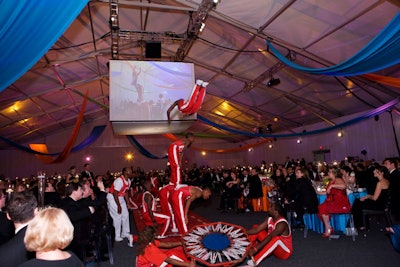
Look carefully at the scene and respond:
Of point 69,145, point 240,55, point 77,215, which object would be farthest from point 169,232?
point 69,145

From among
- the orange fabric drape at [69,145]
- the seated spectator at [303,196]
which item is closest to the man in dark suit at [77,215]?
the seated spectator at [303,196]

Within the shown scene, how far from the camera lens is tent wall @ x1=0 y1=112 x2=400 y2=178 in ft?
33.4

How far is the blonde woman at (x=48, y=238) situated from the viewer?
1.27 meters

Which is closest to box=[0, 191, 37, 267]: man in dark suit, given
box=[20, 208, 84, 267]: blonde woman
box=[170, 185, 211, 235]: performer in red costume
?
box=[20, 208, 84, 267]: blonde woman

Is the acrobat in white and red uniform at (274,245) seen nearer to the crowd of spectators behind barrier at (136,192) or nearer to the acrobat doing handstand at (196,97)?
the crowd of spectators behind barrier at (136,192)

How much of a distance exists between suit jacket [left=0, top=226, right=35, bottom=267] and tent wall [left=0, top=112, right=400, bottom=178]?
10561 mm

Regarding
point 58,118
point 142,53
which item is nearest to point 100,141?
point 58,118

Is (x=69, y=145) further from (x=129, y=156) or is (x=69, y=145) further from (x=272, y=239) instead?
(x=129, y=156)

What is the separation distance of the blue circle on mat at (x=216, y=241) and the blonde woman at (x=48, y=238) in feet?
6.99

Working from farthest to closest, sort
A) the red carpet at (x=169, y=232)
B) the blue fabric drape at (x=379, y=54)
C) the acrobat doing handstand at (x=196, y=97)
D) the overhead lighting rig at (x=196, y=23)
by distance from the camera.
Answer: the overhead lighting rig at (x=196, y=23) < the red carpet at (x=169, y=232) < the acrobat doing handstand at (x=196, y=97) < the blue fabric drape at (x=379, y=54)

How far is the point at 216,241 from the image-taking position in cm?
330

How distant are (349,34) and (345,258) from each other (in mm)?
4220

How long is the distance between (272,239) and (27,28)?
3394mm

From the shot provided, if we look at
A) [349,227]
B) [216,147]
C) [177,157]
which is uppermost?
[216,147]
